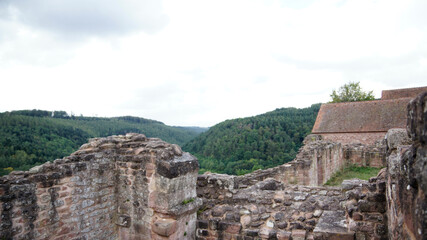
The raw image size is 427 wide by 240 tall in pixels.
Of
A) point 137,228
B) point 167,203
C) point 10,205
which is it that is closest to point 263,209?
point 167,203

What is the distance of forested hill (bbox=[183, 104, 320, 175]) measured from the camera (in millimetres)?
22703

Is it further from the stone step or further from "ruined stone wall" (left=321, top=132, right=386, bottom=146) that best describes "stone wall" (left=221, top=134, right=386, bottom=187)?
"ruined stone wall" (left=321, top=132, right=386, bottom=146)

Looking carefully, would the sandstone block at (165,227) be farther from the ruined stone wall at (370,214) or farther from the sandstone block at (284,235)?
the ruined stone wall at (370,214)

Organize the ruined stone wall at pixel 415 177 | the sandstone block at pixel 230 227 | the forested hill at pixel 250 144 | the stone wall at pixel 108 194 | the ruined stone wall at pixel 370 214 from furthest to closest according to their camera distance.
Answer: the forested hill at pixel 250 144, the sandstone block at pixel 230 227, the stone wall at pixel 108 194, the ruined stone wall at pixel 370 214, the ruined stone wall at pixel 415 177

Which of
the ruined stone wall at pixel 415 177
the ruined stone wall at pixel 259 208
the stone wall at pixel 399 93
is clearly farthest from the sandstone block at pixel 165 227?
the stone wall at pixel 399 93

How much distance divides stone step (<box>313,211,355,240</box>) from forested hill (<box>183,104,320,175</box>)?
16.2 m

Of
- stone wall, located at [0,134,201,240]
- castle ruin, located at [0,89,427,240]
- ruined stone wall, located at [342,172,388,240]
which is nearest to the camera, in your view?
ruined stone wall, located at [342,172,388,240]

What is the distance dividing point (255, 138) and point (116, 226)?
2465cm

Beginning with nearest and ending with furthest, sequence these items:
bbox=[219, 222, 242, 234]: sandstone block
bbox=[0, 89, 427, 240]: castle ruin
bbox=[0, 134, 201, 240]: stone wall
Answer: bbox=[0, 89, 427, 240]: castle ruin < bbox=[0, 134, 201, 240]: stone wall < bbox=[219, 222, 242, 234]: sandstone block

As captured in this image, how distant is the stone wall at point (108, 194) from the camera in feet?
11.6

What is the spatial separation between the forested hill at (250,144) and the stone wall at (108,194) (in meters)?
15.7

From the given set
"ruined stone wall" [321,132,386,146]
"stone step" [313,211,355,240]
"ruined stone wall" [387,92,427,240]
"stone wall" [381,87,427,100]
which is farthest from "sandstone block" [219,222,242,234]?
"stone wall" [381,87,427,100]

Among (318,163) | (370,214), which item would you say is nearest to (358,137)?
(318,163)

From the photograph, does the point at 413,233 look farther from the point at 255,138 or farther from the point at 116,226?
the point at 255,138
